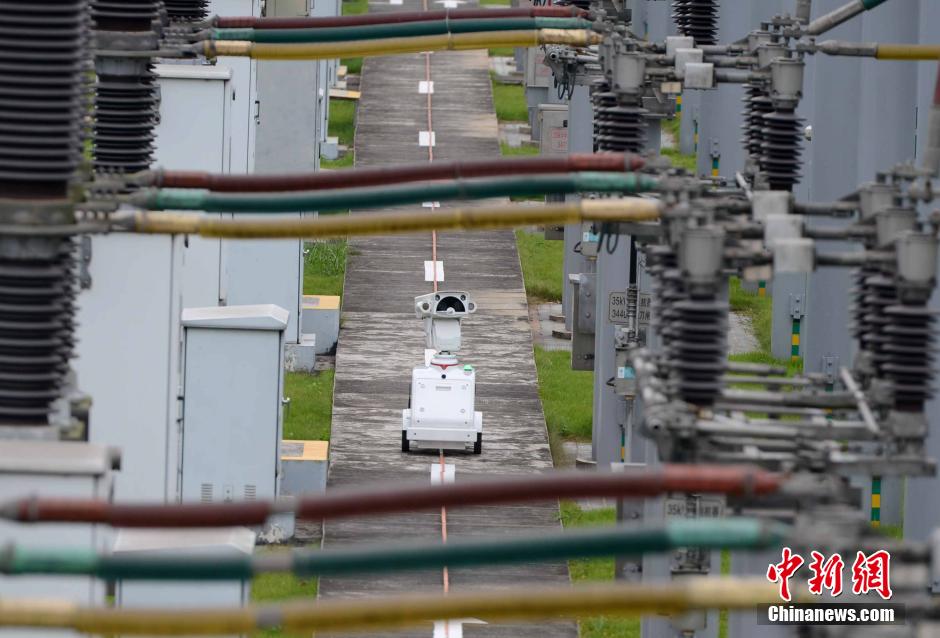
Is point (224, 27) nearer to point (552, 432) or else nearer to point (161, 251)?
point (161, 251)

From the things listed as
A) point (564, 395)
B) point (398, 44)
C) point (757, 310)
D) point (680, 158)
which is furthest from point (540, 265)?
point (398, 44)

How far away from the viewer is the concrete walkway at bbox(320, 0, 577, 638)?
2655 cm

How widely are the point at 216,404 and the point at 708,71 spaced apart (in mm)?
8322

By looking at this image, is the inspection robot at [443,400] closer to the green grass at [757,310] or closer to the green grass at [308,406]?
the green grass at [308,406]

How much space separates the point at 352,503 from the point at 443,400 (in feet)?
71.9

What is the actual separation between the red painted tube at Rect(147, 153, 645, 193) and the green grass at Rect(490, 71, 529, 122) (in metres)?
45.3

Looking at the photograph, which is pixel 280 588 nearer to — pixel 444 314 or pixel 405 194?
pixel 444 314

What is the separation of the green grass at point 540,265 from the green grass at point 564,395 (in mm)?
4179

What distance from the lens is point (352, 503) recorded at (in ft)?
31.7

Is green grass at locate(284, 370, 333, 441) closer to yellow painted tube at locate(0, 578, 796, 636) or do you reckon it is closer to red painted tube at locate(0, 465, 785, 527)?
red painted tube at locate(0, 465, 785, 527)

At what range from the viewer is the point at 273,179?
15.0m

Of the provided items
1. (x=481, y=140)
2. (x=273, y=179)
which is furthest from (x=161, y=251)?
(x=481, y=140)

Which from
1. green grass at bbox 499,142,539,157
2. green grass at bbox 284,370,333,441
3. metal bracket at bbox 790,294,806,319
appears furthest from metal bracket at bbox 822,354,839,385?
green grass at bbox 499,142,539,157

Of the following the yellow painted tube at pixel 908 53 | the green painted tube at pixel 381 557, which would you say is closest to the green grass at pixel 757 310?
the yellow painted tube at pixel 908 53
